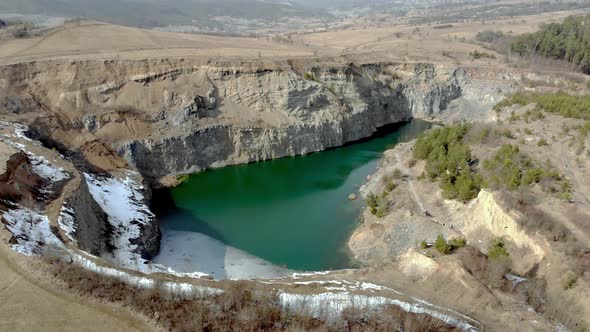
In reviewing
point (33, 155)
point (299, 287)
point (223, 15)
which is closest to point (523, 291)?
point (299, 287)

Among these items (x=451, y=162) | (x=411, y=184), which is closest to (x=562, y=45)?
(x=451, y=162)

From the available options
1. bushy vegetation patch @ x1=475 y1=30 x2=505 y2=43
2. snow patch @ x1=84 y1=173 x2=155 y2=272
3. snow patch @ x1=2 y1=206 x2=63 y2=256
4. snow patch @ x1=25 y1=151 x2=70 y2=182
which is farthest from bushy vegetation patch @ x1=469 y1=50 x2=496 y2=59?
snow patch @ x1=2 y1=206 x2=63 y2=256

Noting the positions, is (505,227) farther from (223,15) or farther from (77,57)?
(223,15)

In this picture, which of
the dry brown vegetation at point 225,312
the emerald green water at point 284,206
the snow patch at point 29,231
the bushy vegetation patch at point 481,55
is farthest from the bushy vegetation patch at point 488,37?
the snow patch at point 29,231

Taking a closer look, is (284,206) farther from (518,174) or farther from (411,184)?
(518,174)

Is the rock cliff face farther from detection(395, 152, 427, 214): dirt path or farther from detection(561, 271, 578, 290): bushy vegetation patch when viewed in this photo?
detection(561, 271, 578, 290): bushy vegetation patch
